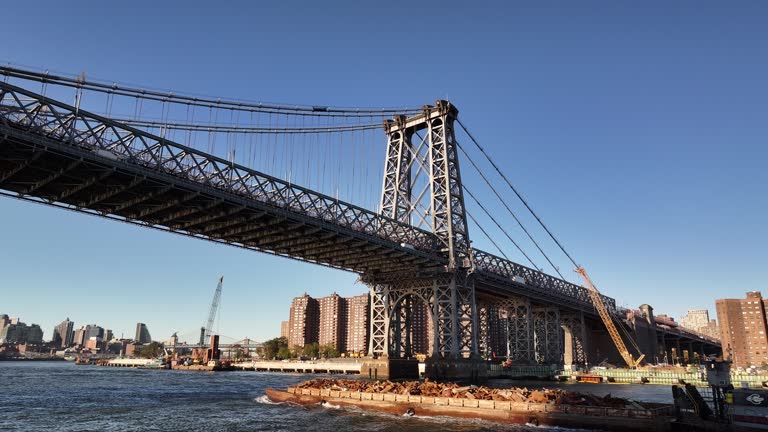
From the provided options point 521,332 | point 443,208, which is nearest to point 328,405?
point 443,208

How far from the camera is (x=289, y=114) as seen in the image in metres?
67.6

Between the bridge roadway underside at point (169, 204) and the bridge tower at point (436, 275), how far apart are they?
620cm

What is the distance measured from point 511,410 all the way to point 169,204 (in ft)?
111

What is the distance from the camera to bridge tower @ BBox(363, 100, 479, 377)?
239ft

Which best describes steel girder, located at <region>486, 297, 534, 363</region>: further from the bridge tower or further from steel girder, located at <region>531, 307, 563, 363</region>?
the bridge tower

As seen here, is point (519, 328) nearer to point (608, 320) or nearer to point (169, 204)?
point (608, 320)

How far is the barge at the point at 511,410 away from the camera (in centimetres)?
3173

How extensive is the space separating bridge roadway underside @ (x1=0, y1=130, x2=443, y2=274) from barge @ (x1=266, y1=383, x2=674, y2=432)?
18.4m

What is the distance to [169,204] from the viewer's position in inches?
1892

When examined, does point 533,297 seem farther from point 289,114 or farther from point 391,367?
point 289,114

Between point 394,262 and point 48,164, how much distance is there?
42.3 metres

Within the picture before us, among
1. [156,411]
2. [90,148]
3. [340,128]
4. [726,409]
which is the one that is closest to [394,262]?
[340,128]

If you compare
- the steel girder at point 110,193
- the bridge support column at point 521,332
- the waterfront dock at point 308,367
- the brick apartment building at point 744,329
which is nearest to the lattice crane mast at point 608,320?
the bridge support column at point 521,332

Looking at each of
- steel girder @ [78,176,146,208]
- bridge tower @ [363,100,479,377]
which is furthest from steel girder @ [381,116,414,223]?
steel girder @ [78,176,146,208]
